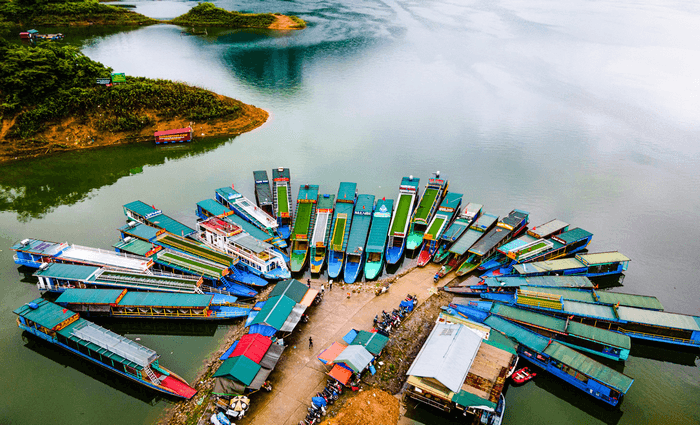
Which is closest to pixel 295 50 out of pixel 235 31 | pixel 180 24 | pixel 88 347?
pixel 235 31

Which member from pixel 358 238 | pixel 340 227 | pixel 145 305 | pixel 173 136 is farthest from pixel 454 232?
pixel 173 136

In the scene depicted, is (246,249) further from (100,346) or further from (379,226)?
(379,226)

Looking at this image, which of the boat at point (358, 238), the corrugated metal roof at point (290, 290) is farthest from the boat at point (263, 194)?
the corrugated metal roof at point (290, 290)

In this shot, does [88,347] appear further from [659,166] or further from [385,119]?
[659,166]

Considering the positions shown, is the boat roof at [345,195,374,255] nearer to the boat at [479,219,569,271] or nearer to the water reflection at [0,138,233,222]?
the boat at [479,219,569,271]

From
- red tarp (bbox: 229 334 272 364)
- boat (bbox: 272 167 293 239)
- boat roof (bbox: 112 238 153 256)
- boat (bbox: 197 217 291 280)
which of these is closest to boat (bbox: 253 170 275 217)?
boat (bbox: 272 167 293 239)

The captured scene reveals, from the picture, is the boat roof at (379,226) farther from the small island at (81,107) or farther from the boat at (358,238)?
the small island at (81,107)
